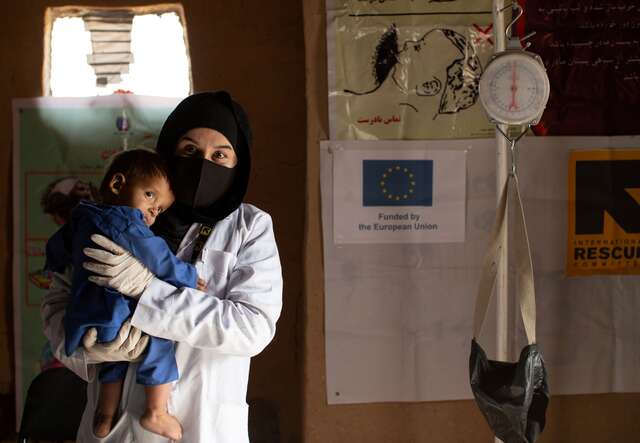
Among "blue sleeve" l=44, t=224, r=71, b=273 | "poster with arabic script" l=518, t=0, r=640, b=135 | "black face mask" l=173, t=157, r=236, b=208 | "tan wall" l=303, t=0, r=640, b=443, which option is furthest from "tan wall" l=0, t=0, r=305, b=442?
"blue sleeve" l=44, t=224, r=71, b=273

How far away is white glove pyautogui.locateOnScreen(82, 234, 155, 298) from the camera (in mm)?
1301

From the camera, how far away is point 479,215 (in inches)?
92.8

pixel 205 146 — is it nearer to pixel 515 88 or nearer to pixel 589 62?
pixel 515 88

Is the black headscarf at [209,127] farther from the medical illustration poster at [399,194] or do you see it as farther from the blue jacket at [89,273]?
the medical illustration poster at [399,194]

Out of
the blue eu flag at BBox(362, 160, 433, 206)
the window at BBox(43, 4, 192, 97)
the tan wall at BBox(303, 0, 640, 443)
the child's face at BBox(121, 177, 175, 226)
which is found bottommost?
the tan wall at BBox(303, 0, 640, 443)

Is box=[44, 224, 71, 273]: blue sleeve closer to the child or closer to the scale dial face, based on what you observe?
the child

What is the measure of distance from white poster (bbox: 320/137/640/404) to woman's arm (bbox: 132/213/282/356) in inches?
32.8

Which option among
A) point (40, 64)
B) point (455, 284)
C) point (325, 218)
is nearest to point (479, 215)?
point (455, 284)

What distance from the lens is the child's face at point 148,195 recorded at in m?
1.41

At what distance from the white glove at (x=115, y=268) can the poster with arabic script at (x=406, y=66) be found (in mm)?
1142

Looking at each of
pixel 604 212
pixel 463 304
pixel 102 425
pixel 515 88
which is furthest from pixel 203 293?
pixel 604 212

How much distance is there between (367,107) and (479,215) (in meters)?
0.57

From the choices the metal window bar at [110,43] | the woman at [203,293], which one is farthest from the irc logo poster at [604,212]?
the metal window bar at [110,43]

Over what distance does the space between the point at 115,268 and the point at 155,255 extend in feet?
0.30
